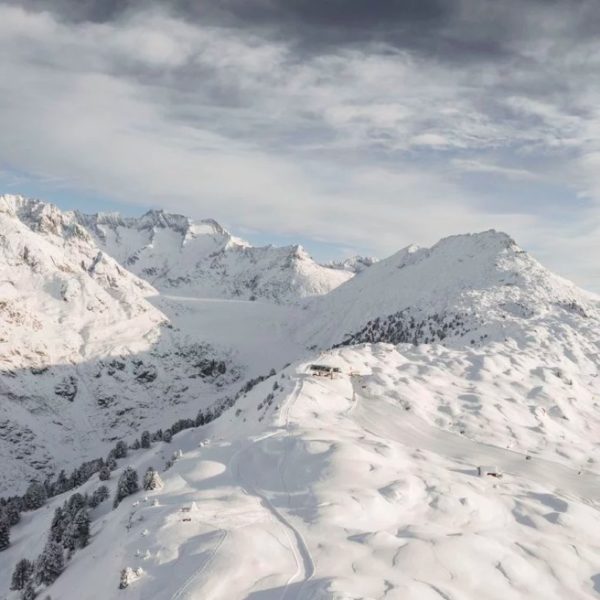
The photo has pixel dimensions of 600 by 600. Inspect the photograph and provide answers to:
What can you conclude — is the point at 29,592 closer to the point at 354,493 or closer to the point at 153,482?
the point at 153,482

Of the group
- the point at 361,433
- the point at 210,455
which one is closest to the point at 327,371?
the point at 361,433

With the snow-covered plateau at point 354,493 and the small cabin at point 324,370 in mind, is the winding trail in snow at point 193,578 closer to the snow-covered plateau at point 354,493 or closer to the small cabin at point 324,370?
the snow-covered plateau at point 354,493

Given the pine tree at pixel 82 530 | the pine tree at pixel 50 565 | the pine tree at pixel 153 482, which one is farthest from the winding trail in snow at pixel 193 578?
the pine tree at pixel 82 530

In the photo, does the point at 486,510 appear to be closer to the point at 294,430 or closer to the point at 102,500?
the point at 294,430

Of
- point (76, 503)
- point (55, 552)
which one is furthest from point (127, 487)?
point (55, 552)

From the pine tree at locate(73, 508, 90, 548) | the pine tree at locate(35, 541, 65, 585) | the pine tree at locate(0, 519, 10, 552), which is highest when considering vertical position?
the pine tree at locate(73, 508, 90, 548)

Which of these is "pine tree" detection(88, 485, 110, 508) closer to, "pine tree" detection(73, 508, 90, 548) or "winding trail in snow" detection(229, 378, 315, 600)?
"pine tree" detection(73, 508, 90, 548)

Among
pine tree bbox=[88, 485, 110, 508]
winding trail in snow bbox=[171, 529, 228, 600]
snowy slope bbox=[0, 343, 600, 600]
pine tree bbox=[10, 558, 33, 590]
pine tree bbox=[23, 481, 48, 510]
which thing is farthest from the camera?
pine tree bbox=[23, 481, 48, 510]

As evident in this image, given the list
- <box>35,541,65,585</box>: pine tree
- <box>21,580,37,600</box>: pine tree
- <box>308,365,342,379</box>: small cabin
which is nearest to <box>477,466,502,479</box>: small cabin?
<box>308,365,342,379</box>: small cabin
